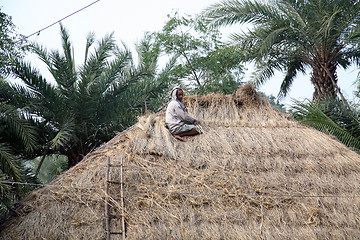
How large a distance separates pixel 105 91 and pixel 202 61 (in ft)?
18.4

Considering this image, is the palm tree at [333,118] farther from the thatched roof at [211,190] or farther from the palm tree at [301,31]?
the thatched roof at [211,190]

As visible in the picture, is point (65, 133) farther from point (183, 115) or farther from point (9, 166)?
point (183, 115)

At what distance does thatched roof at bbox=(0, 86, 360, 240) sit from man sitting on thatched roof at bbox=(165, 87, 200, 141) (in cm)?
19

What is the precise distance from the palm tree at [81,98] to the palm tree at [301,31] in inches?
144

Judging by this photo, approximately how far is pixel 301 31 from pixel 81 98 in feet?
24.2

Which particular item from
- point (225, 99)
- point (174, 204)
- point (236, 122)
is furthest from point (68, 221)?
point (225, 99)

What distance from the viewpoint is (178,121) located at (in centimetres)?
856

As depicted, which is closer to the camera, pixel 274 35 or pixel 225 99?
pixel 225 99

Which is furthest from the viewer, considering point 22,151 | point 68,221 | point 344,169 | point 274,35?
point 274,35

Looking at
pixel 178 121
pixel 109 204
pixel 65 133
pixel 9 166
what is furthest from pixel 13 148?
pixel 109 204

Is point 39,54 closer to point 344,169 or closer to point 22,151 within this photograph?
point 22,151

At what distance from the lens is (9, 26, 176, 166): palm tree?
1204 cm

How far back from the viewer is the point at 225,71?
58.7ft

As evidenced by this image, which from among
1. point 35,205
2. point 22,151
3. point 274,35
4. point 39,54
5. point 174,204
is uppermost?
point 274,35
